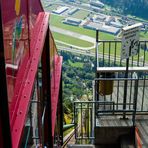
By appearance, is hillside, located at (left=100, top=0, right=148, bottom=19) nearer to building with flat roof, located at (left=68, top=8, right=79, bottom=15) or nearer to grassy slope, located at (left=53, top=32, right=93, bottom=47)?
grassy slope, located at (left=53, top=32, right=93, bottom=47)

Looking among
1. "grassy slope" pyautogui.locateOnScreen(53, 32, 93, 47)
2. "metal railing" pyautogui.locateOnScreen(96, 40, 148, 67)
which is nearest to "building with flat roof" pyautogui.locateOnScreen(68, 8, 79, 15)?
"grassy slope" pyautogui.locateOnScreen(53, 32, 93, 47)

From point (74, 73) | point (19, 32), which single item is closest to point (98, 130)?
point (19, 32)

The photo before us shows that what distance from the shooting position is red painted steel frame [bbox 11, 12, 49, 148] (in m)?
2.14

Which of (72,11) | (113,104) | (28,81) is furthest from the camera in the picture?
(72,11)

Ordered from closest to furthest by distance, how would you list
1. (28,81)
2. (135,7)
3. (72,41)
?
(28,81)
(135,7)
(72,41)

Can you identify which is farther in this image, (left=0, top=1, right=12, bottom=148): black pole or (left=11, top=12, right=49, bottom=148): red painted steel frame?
(left=11, top=12, right=49, bottom=148): red painted steel frame

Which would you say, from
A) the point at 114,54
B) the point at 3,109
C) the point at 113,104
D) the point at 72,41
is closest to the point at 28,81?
the point at 3,109

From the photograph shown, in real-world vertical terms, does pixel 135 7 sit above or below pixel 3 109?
above

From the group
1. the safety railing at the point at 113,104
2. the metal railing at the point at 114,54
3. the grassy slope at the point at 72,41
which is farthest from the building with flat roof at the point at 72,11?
the safety railing at the point at 113,104

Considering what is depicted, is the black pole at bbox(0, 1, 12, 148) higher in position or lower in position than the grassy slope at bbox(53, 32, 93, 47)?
lower

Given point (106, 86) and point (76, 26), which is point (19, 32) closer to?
point (106, 86)

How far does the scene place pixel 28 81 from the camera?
2.62m

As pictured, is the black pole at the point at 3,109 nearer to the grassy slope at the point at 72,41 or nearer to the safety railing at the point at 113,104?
the safety railing at the point at 113,104

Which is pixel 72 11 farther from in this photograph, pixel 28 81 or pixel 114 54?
pixel 28 81
